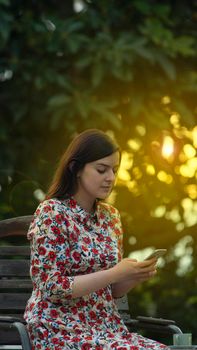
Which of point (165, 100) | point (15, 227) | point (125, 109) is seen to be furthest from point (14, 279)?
point (165, 100)

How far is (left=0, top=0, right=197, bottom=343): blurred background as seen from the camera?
20.7 feet

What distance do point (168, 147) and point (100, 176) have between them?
2.65 metres

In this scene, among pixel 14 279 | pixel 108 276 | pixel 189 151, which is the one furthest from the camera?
pixel 189 151

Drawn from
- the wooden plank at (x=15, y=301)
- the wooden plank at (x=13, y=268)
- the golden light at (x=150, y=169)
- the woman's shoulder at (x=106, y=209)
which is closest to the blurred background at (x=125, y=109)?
the golden light at (x=150, y=169)

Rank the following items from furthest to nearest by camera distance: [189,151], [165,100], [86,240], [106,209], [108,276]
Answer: [189,151], [165,100], [106,209], [86,240], [108,276]

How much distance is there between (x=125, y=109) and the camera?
21.7 ft

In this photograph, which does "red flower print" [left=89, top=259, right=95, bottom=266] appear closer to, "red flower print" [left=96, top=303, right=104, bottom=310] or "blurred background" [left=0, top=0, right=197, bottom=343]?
"red flower print" [left=96, top=303, right=104, bottom=310]

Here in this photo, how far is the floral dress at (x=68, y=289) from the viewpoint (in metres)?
4.46

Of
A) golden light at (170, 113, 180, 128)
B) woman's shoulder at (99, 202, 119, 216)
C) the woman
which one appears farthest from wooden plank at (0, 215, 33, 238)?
golden light at (170, 113, 180, 128)

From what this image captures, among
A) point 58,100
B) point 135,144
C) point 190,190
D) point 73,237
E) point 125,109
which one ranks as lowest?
point 190,190

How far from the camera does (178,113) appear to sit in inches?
267

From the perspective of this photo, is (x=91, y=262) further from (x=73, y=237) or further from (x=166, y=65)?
(x=166, y=65)

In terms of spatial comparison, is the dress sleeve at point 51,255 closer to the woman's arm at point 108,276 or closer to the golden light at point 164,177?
the woman's arm at point 108,276

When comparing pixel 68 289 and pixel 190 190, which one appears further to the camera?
pixel 190 190
